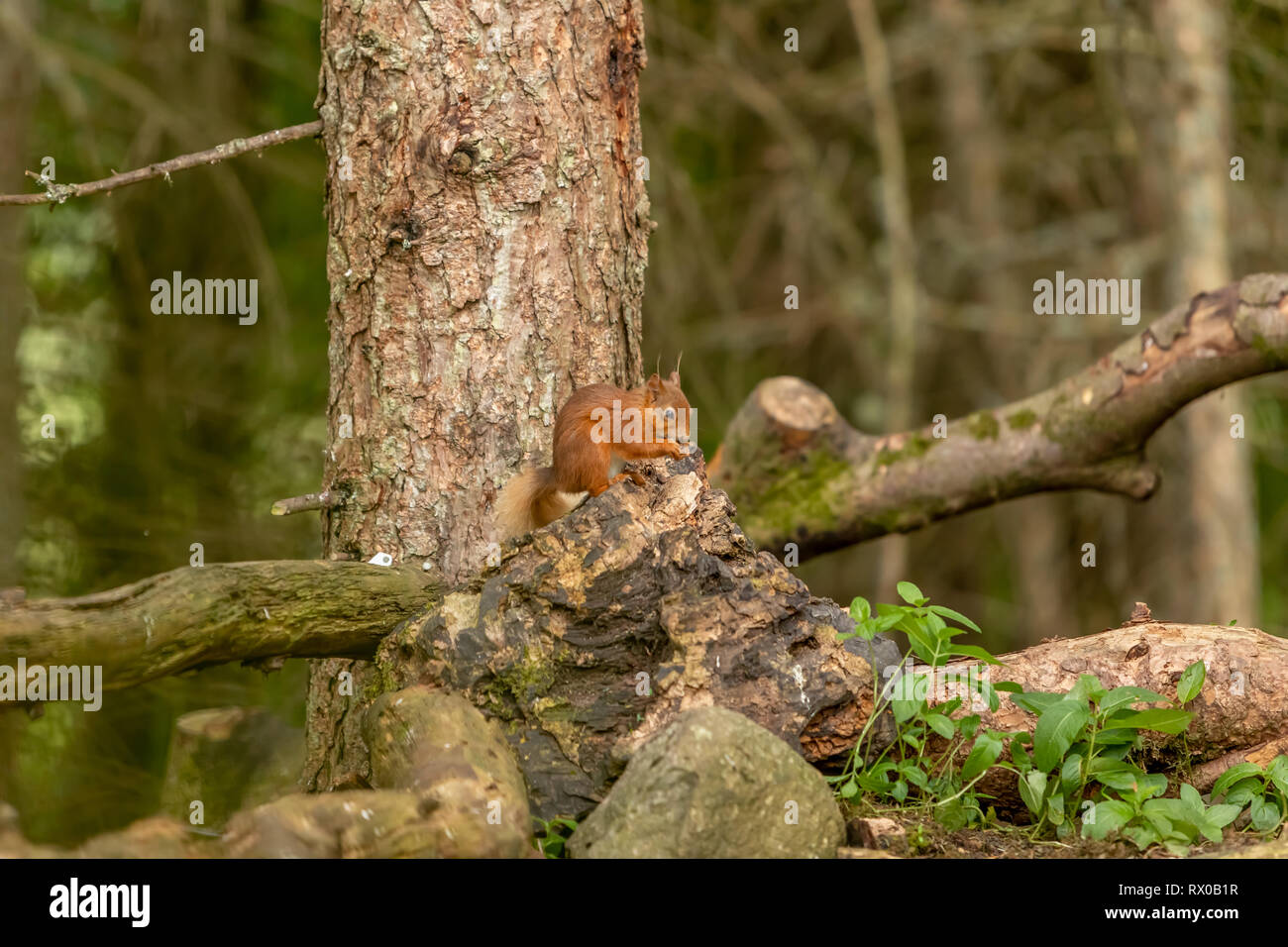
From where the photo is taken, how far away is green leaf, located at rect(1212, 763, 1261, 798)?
3.04m

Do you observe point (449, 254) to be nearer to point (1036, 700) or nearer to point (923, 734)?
point (923, 734)

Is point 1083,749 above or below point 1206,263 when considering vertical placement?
below

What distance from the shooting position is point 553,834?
286 centimetres

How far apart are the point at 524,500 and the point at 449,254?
70 cm

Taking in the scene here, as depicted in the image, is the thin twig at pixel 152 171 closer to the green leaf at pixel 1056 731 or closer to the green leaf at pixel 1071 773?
the green leaf at pixel 1056 731

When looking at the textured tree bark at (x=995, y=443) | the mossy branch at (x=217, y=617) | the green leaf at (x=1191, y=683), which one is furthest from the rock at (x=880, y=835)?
the textured tree bark at (x=995, y=443)

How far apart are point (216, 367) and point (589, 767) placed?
4957mm

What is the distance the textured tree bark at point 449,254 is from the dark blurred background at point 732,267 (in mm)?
2446

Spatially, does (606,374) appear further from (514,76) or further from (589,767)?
(589,767)

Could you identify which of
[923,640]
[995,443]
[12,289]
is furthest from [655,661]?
[12,289]

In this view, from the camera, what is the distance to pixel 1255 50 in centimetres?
638

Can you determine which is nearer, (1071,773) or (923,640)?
(1071,773)

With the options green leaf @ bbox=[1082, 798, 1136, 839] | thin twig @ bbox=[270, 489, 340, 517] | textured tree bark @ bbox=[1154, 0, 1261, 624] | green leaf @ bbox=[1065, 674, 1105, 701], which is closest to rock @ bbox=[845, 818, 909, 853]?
green leaf @ bbox=[1082, 798, 1136, 839]

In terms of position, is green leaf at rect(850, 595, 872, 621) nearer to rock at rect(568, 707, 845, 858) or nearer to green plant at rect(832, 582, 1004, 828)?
green plant at rect(832, 582, 1004, 828)
